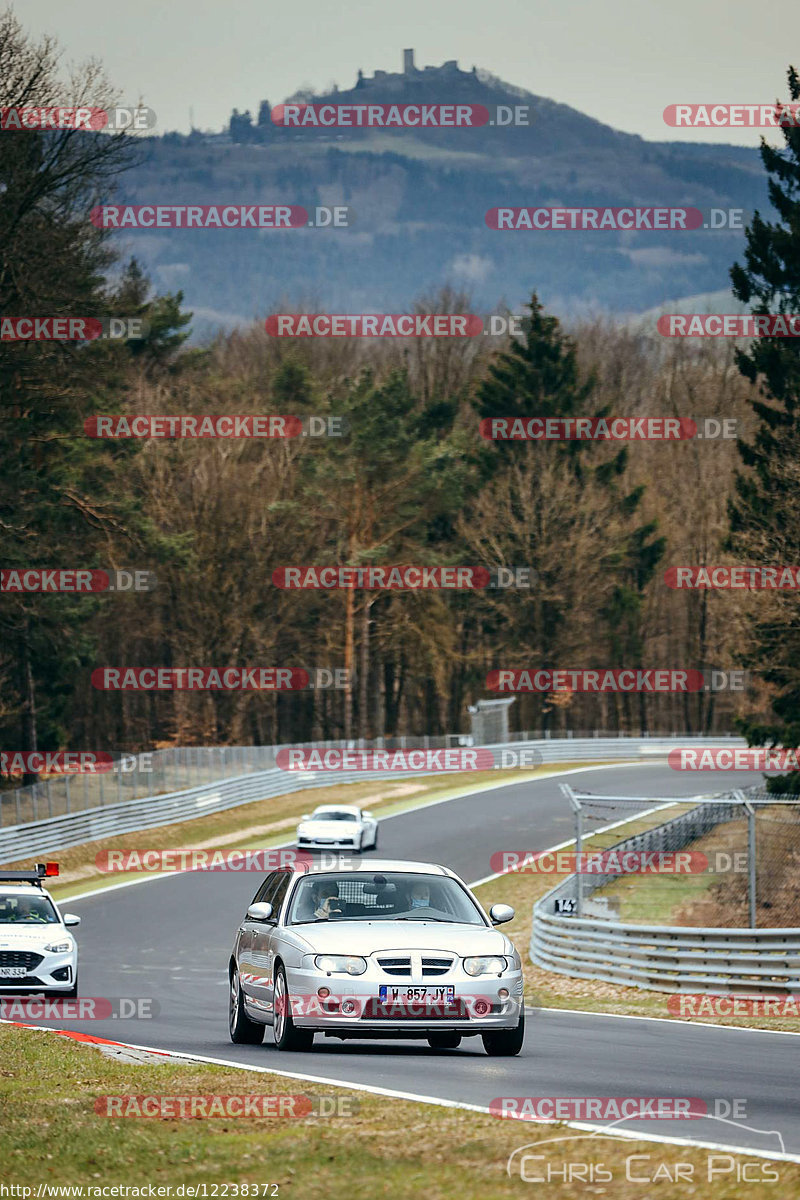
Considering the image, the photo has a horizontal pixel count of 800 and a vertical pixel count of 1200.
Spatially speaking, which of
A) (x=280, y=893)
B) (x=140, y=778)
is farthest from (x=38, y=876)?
(x=140, y=778)

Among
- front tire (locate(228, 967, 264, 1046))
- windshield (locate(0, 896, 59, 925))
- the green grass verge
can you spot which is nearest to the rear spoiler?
windshield (locate(0, 896, 59, 925))

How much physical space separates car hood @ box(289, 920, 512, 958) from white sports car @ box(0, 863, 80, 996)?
7828 millimetres

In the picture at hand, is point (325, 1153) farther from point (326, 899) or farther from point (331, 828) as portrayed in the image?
point (331, 828)

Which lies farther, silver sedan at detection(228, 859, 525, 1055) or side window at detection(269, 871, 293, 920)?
side window at detection(269, 871, 293, 920)

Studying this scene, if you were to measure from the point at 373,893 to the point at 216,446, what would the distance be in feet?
193

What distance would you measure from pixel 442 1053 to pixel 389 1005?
1445mm

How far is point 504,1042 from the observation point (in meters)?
13.2

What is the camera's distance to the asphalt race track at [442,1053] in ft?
35.2

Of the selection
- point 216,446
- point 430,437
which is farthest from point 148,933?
point 430,437

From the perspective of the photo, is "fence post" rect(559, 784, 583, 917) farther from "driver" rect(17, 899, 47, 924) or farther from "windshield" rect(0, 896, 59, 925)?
"driver" rect(17, 899, 47, 924)

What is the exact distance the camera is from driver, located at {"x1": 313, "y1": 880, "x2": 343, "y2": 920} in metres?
13.3

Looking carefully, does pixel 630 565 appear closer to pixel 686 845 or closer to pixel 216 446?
pixel 216 446

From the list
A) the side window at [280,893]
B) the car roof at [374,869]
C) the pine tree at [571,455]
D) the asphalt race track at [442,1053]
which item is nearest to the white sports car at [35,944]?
the asphalt race track at [442,1053]

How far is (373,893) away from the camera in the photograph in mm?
13477
